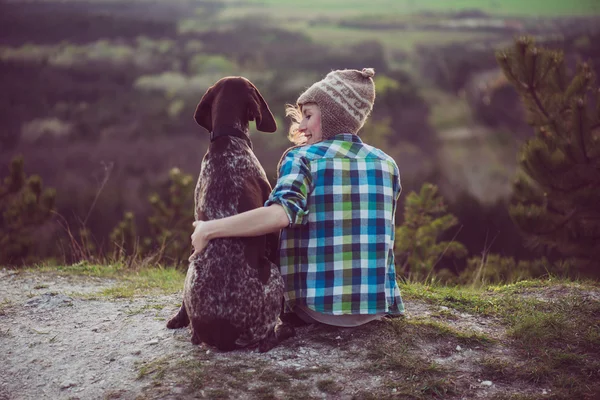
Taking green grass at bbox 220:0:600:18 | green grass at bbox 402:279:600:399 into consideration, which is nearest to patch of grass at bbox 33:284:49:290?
green grass at bbox 402:279:600:399

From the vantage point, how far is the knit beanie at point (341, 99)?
385cm

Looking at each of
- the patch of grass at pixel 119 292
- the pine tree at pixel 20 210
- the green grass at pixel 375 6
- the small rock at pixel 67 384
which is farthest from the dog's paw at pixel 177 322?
the green grass at pixel 375 6

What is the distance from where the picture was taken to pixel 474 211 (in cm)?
2028

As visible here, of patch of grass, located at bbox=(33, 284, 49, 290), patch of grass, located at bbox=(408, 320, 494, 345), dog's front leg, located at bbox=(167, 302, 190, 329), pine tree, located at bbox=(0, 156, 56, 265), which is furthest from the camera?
pine tree, located at bbox=(0, 156, 56, 265)

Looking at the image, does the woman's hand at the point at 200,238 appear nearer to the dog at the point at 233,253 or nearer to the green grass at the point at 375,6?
the dog at the point at 233,253

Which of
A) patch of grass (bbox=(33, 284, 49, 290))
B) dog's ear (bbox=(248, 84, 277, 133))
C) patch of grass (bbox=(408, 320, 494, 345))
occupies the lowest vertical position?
patch of grass (bbox=(408, 320, 494, 345))

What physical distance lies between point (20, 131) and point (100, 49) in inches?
446

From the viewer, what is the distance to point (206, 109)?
4059 millimetres

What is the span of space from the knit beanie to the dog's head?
31 centimetres

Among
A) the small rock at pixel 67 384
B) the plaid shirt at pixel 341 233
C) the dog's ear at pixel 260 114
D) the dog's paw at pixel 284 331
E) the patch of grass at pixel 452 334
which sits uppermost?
the dog's ear at pixel 260 114

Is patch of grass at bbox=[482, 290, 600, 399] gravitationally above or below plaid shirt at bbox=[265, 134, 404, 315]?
below

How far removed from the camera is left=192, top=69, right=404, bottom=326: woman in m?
3.78

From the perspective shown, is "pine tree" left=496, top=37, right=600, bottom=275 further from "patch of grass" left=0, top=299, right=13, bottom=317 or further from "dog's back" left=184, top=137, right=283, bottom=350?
"patch of grass" left=0, top=299, right=13, bottom=317

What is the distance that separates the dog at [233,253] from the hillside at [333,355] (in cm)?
25
